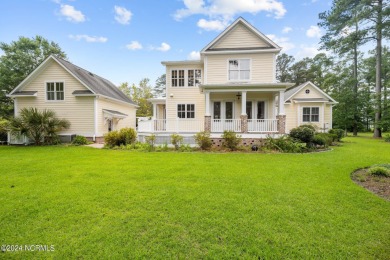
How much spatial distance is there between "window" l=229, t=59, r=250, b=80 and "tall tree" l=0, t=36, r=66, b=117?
28858 mm

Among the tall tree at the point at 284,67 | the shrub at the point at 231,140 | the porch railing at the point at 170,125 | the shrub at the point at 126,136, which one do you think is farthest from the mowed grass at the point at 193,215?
the tall tree at the point at 284,67

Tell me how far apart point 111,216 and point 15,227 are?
146 centimetres

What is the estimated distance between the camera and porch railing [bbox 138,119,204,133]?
1239 cm

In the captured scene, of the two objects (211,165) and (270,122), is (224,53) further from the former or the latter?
(211,165)

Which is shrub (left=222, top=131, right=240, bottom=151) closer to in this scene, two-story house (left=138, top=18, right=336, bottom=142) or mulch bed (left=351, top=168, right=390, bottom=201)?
two-story house (left=138, top=18, right=336, bottom=142)

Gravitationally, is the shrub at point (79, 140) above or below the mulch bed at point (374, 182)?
above

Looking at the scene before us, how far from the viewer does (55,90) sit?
15180 millimetres

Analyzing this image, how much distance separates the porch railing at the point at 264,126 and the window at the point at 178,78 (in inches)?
247

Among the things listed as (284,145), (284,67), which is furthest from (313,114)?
(284,67)

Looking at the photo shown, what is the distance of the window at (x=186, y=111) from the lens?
47.2ft

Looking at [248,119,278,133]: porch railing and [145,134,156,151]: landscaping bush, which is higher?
[248,119,278,133]: porch railing

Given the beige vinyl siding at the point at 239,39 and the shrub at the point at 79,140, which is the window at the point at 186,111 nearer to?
the beige vinyl siding at the point at 239,39

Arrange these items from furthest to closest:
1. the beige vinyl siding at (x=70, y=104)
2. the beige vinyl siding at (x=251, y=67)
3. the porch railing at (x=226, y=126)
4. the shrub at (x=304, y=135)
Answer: the beige vinyl siding at (x=70, y=104)
the beige vinyl siding at (x=251, y=67)
the porch railing at (x=226, y=126)
the shrub at (x=304, y=135)

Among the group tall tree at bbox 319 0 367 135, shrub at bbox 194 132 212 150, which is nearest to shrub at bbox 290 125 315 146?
shrub at bbox 194 132 212 150
